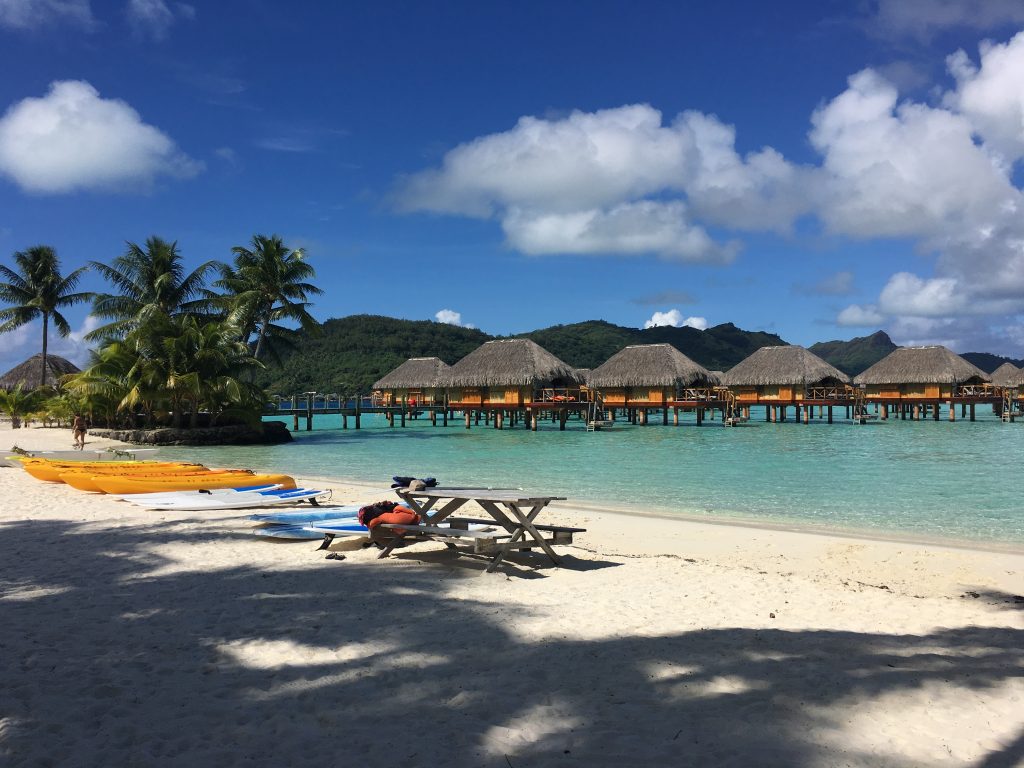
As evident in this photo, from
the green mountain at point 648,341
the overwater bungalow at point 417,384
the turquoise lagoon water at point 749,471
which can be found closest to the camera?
the turquoise lagoon water at point 749,471

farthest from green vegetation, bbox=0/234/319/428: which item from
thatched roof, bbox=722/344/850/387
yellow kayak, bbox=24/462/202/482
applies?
thatched roof, bbox=722/344/850/387

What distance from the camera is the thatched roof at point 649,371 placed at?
40.1 meters

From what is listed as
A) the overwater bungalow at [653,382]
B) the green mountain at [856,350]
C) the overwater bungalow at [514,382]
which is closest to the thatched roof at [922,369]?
the overwater bungalow at [653,382]

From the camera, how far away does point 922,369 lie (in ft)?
146

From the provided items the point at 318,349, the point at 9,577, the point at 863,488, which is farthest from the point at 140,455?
the point at 318,349

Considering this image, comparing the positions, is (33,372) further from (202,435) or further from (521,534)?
(521,534)

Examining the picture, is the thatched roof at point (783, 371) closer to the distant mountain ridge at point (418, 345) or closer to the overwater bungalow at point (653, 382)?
the overwater bungalow at point (653, 382)

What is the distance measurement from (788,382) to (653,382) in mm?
8577

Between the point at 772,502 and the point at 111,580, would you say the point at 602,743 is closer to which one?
the point at 111,580

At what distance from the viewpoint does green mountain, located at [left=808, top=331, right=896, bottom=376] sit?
458 ft

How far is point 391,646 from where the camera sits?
165 inches

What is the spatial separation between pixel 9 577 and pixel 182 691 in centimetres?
315

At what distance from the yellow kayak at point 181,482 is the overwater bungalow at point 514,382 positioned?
1045 inches

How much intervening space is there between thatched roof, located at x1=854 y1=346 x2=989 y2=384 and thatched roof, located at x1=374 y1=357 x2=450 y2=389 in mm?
26015
